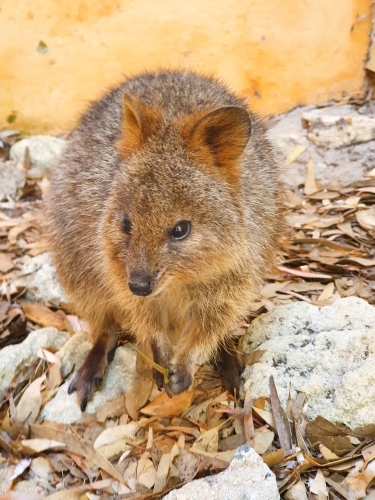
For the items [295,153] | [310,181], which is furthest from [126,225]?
[295,153]

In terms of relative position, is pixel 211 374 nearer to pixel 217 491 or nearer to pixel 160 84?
pixel 217 491

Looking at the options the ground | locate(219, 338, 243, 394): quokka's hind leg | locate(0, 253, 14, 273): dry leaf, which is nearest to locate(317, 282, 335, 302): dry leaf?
the ground

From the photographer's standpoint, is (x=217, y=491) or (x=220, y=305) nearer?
(x=217, y=491)

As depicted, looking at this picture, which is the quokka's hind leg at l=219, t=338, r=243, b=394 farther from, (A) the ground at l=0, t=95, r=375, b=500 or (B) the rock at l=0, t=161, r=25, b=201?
(B) the rock at l=0, t=161, r=25, b=201

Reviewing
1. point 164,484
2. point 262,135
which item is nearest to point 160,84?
point 262,135

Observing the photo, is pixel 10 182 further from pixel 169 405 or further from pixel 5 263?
pixel 169 405

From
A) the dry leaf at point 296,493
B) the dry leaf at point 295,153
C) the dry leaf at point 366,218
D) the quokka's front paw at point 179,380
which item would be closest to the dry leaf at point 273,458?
the dry leaf at point 296,493

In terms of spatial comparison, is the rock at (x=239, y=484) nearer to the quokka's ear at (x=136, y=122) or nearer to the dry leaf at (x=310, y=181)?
the quokka's ear at (x=136, y=122)

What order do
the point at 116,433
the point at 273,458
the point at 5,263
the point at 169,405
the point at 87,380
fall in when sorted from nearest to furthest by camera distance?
1. the point at 273,458
2. the point at 116,433
3. the point at 169,405
4. the point at 87,380
5. the point at 5,263
